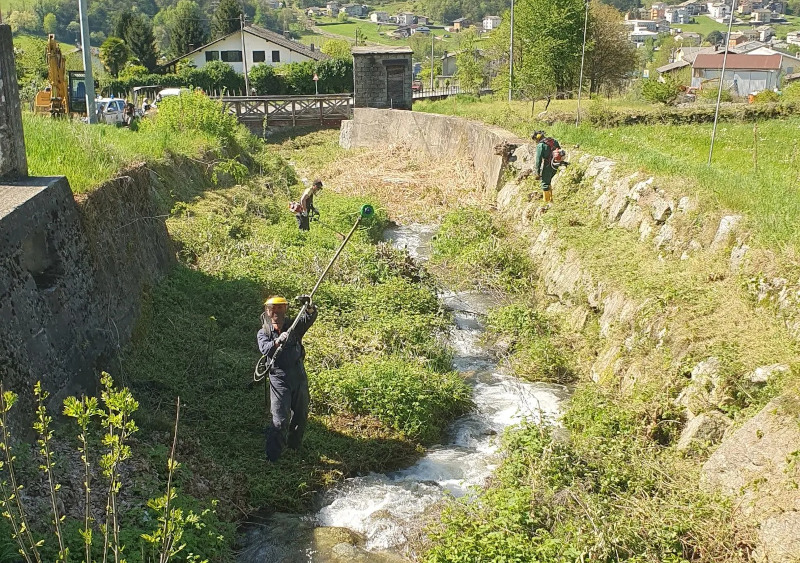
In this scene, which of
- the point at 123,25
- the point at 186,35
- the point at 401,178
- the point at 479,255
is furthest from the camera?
A: the point at 186,35

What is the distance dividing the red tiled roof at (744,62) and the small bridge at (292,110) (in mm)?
52814

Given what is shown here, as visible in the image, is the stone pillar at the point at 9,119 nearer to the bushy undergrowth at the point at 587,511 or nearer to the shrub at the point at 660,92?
the bushy undergrowth at the point at 587,511

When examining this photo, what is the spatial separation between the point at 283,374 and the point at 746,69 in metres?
81.1

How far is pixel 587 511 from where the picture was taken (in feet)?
21.3

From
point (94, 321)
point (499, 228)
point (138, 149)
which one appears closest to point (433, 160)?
point (499, 228)

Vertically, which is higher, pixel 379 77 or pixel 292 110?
pixel 379 77

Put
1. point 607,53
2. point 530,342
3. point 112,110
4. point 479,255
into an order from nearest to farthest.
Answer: point 530,342, point 479,255, point 112,110, point 607,53

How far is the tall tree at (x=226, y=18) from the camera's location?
68.7 metres

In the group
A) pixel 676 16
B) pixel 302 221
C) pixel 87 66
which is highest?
pixel 676 16

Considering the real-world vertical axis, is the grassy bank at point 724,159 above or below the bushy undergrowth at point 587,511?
above

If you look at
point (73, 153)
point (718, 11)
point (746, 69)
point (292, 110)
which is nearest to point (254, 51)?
point (292, 110)

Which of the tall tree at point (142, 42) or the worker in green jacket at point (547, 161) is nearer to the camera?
the worker in green jacket at point (547, 161)

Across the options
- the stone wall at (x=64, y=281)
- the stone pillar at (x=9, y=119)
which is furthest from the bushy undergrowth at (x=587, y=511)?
the stone pillar at (x=9, y=119)

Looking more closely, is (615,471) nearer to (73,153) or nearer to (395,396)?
(395,396)
